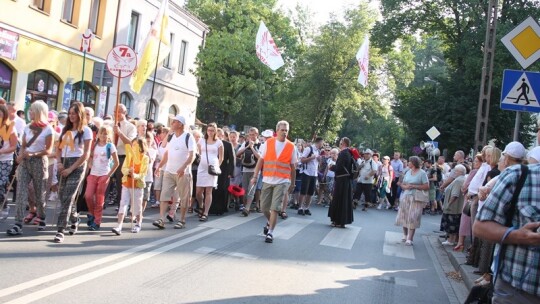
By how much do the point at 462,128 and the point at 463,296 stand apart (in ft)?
105

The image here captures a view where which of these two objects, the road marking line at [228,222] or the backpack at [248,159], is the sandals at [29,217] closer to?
the road marking line at [228,222]

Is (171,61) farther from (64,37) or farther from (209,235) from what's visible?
(209,235)

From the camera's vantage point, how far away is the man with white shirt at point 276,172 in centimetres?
992

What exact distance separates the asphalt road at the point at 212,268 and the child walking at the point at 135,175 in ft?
1.43

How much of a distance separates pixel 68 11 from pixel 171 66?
33.9ft

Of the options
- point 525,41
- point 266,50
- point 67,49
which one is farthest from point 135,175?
point 266,50

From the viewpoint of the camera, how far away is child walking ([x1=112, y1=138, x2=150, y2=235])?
9430 mm

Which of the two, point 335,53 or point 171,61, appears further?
point 335,53

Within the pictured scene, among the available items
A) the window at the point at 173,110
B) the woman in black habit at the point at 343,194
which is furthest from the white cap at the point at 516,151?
the window at the point at 173,110

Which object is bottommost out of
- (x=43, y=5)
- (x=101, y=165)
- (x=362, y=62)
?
(x=101, y=165)

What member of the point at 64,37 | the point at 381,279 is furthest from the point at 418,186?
the point at 64,37

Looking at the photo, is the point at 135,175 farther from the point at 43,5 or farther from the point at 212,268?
the point at 43,5

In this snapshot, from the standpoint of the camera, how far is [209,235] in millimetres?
9883

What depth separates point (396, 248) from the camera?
11312 millimetres
